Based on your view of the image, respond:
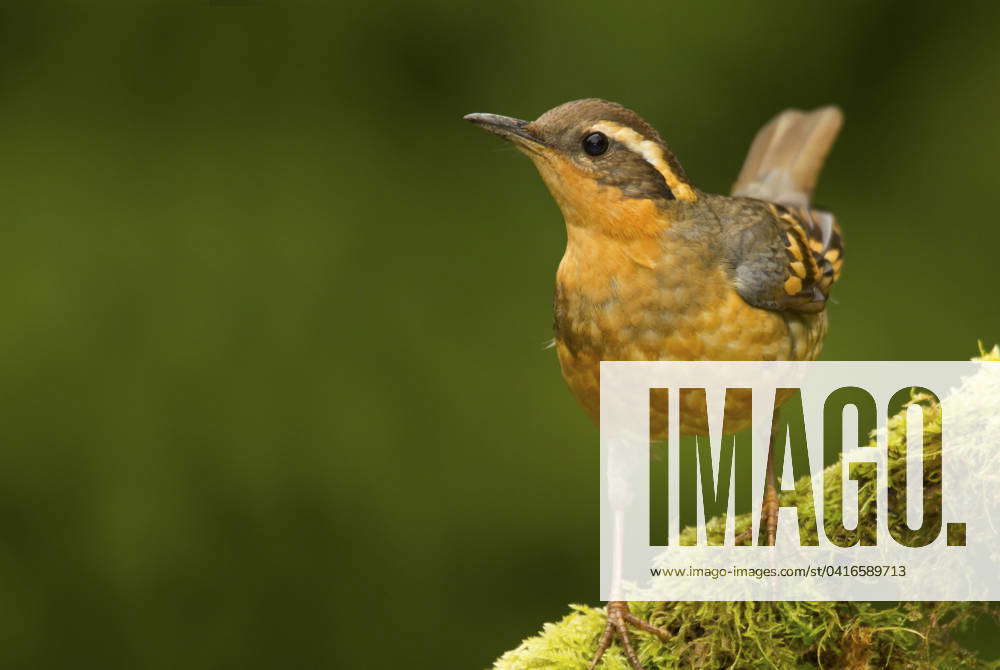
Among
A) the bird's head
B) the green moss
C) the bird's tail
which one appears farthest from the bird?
the bird's tail

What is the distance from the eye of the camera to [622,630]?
3.24 metres

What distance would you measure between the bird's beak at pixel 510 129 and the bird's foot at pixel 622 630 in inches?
52.8

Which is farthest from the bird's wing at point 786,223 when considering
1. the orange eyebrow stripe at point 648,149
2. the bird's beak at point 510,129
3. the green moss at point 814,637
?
the green moss at point 814,637

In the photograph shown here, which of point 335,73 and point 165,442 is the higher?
point 335,73

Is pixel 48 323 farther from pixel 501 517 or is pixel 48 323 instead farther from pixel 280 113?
pixel 501 517

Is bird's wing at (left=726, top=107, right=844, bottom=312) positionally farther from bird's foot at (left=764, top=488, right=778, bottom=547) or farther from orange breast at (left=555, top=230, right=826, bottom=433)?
bird's foot at (left=764, top=488, right=778, bottom=547)

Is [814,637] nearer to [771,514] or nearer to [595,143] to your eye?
[771,514]

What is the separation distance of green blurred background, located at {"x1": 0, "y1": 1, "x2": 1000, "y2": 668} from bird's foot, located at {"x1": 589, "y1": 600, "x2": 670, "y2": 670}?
2.12 metres

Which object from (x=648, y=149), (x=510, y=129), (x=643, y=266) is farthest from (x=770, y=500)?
(x=510, y=129)

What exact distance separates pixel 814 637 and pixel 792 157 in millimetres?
2610


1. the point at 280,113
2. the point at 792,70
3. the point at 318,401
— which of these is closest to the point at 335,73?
the point at 280,113

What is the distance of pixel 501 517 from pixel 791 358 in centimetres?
190

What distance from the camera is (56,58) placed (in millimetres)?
5539

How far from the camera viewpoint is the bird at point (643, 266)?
366cm
